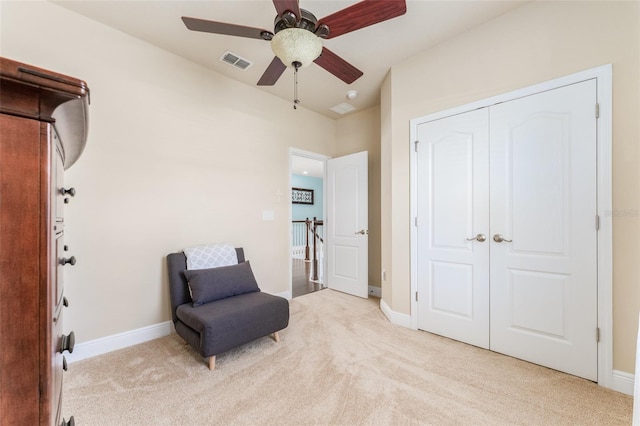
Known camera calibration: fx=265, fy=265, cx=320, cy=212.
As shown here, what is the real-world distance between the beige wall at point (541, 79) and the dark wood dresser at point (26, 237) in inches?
108

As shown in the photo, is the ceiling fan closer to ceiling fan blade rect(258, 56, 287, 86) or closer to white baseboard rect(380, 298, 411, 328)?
ceiling fan blade rect(258, 56, 287, 86)

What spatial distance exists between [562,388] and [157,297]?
334 cm

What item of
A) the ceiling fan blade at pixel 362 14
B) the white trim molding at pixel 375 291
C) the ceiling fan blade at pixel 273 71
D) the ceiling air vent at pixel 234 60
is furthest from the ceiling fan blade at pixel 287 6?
the white trim molding at pixel 375 291

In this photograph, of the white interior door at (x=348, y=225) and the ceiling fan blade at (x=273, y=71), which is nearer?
the ceiling fan blade at (x=273, y=71)

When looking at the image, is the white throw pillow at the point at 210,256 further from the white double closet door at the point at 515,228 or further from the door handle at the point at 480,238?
the door handle at the point at 480,238

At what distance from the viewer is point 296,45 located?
1.69m

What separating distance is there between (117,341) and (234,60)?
2924 mm

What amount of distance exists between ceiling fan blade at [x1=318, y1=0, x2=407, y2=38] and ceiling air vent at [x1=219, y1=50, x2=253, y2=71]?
4.57 ft

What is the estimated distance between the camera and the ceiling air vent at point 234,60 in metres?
2.73

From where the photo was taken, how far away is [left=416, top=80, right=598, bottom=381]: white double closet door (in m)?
1.91

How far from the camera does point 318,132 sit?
423 cm

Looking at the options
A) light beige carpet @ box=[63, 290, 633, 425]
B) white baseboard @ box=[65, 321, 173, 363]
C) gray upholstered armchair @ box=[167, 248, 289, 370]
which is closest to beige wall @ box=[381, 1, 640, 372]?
light beige carpet @ box=[63, 290, 633, 425]

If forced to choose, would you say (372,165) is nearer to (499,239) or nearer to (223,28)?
(499,239)

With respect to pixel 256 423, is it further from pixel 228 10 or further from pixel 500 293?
pixel 228 10
